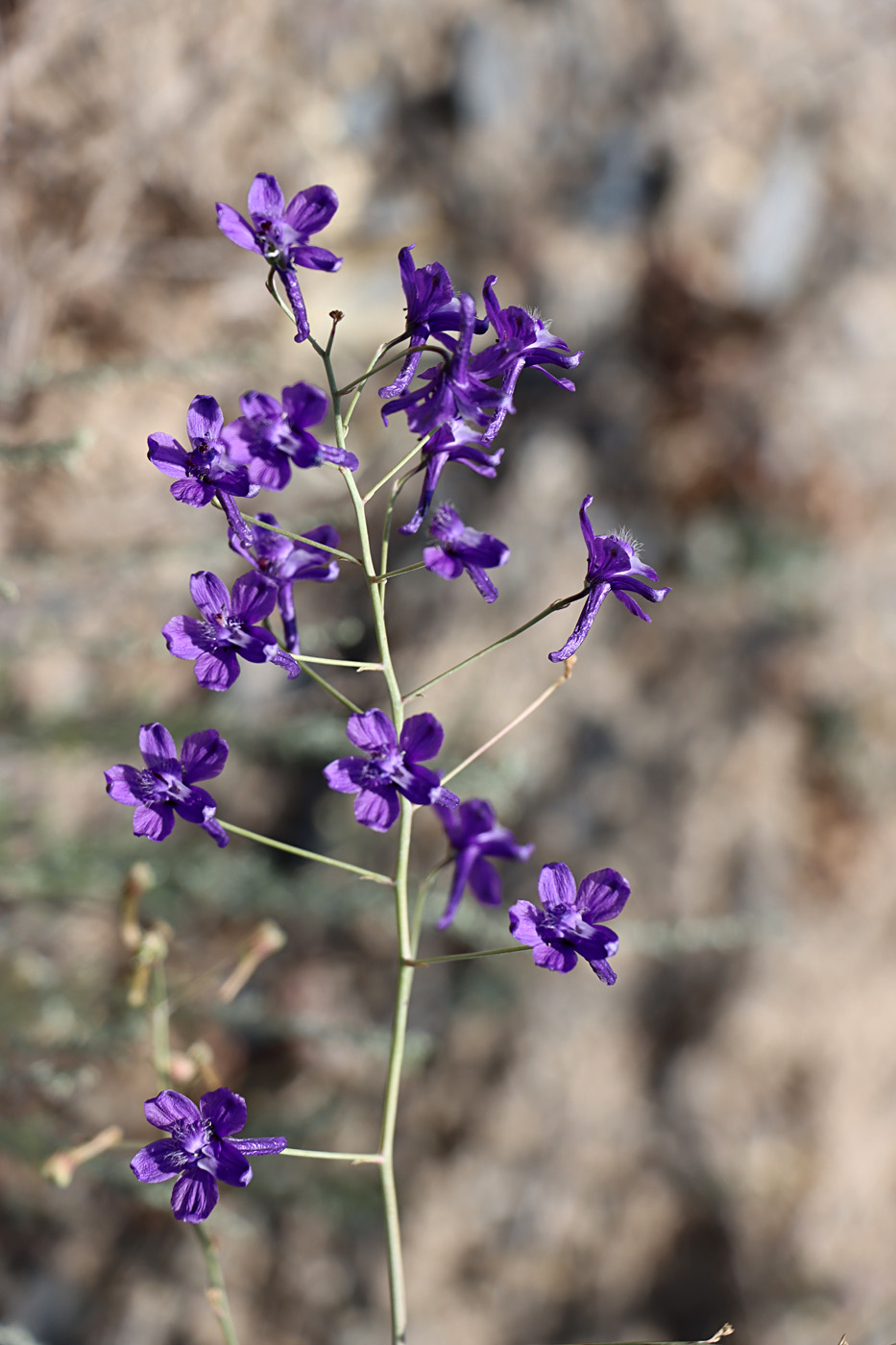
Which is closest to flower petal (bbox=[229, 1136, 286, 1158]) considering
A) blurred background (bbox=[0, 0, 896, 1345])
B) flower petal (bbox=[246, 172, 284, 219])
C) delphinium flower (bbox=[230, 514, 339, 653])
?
delphinium flower (bbox=[230, 514, 339, 653])

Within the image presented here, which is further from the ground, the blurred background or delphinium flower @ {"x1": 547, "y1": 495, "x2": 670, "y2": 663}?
the blurred background

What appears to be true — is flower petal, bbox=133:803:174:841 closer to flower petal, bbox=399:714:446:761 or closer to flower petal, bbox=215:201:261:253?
flower petal, bbox=399:714:446:761

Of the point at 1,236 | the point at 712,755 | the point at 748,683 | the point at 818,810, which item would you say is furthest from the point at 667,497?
the point at 1,236

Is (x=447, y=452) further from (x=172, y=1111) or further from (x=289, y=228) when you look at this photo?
(x=172, y=1111)

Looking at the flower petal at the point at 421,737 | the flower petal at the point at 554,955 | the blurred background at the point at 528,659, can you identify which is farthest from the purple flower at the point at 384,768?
the blurred background at the point at 528,659

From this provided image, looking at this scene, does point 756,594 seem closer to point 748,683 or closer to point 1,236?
point 748,683

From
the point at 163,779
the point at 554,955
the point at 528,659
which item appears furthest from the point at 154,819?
the point at 528,659
